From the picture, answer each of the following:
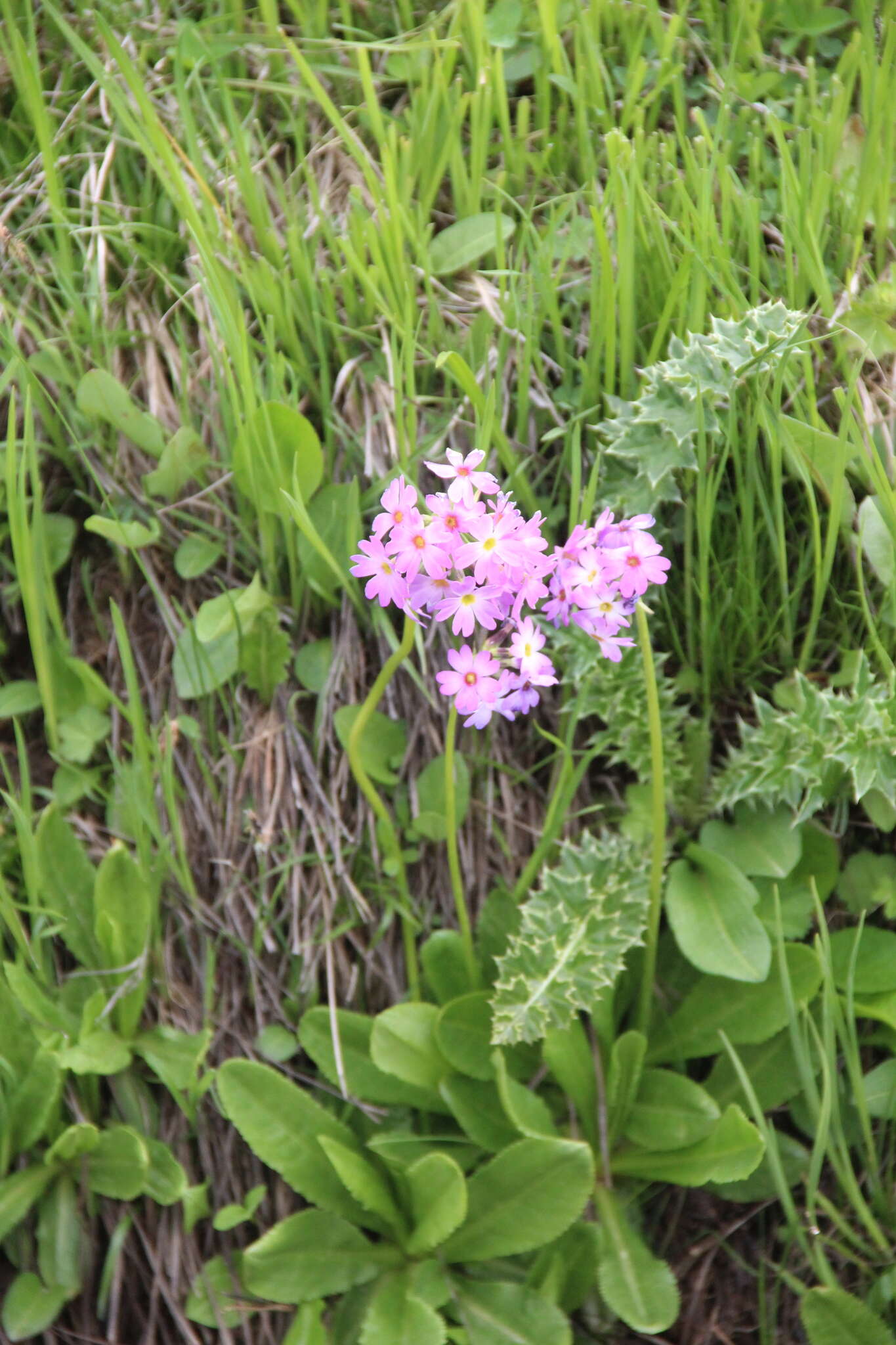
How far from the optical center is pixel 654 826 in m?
1.79

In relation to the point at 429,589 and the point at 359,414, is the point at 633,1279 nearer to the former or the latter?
the point at 429,589

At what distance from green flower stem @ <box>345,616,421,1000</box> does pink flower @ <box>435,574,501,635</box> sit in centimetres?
27

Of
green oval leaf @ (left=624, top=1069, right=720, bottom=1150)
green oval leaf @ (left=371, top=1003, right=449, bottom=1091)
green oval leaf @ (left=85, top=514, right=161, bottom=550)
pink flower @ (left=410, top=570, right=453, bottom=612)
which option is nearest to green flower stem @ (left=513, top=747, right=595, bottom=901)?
green oval leaf @ (left=371, top=1003, right=449, bottom=1091)

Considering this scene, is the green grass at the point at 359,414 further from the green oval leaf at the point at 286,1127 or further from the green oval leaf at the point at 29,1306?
the green oval leaf at the point at 29,1306

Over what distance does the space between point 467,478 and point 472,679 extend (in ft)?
0.86

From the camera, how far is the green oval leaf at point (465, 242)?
216 centimetres

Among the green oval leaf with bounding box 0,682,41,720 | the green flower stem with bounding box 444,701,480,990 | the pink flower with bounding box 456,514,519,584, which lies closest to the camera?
the pink flower with bounding box 456,514,519,584

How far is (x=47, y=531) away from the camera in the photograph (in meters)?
2.19

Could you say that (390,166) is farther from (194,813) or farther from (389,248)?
(194,813)

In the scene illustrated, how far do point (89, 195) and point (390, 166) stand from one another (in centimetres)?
67

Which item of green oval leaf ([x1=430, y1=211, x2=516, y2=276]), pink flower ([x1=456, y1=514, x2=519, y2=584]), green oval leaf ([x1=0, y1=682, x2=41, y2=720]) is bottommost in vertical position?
green oval leaf ([x1=0, y1=682, x2=41, y2=720])

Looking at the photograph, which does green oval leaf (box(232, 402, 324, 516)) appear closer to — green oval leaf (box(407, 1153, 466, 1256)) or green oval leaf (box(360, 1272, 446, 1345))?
green oval leaf (box(407, 1153, 466, 1256))

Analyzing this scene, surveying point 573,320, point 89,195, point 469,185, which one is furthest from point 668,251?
point 89,195

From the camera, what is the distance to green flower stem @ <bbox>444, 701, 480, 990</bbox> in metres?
1.66
